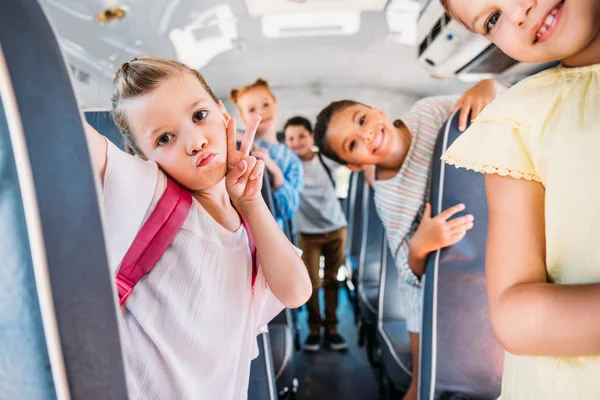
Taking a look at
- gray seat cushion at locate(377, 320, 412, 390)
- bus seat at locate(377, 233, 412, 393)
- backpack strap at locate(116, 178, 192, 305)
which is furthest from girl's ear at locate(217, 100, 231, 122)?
gray seat cushion at locate(377, 320, 412, 390)

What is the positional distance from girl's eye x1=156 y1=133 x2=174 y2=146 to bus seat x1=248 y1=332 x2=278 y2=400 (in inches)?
14.2

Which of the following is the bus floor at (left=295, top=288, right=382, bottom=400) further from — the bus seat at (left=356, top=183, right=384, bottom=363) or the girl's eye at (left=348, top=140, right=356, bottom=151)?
the girl's eye at (left=348, top=140, right=356, bottom=151)

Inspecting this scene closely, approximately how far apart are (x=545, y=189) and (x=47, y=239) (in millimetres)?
486

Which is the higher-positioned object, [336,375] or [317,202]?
[317,202]

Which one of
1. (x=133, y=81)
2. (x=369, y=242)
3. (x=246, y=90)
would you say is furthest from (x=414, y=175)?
(x=369, y=242)

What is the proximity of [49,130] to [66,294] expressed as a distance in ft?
0.44

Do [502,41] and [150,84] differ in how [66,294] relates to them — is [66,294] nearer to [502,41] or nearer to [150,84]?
[150,84]

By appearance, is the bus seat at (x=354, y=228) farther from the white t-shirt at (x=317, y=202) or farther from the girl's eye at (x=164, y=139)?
the girl's eye at (x=164, y=139)

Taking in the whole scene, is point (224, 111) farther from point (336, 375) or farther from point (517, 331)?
point (336, 375)

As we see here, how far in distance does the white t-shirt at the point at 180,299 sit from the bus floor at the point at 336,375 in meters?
0.80

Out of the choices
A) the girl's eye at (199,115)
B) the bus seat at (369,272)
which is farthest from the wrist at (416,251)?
the bus seat at (369,272)

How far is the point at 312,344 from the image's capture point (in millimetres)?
1264

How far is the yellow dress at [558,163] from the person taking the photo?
1.38ft

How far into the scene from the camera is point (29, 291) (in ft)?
1.11
